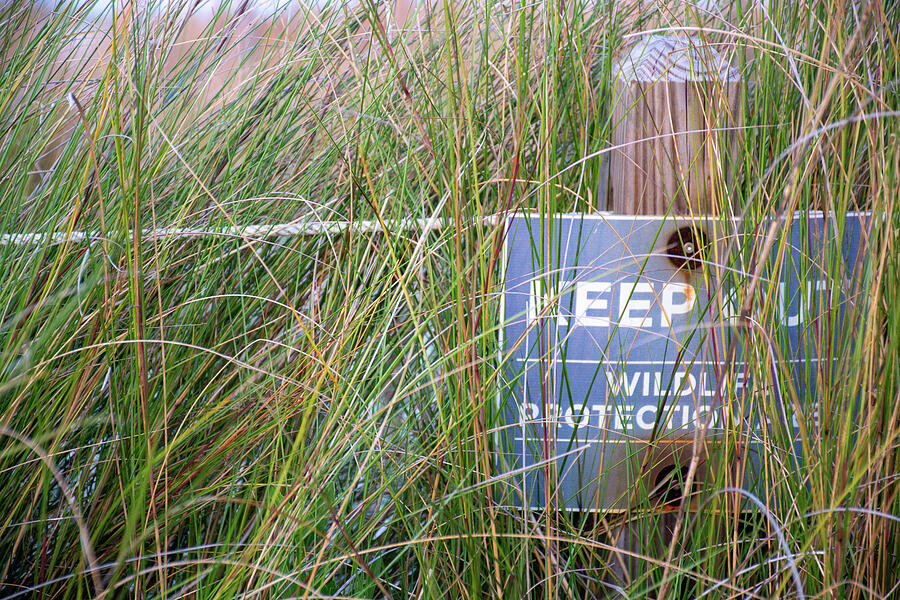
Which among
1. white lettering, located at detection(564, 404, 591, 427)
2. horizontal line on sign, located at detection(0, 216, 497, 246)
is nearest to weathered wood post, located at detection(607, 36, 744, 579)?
white lettering, located at detection(564, 404, 591, 427)

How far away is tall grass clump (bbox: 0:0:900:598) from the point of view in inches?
31.4

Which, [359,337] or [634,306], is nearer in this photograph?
[634,306]

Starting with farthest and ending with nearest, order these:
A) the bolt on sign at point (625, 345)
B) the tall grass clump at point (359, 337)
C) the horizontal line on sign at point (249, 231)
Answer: the horizontal line on sign at point (249, 231)
the bolt on sign at point (625, 345)
the tall grass clump at point (359, 337)

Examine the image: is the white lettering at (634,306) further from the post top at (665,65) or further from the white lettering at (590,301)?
the post top at (665,65)

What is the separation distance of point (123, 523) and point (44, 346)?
33 cm

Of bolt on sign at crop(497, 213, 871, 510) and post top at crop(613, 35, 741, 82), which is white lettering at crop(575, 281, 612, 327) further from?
post top at crop(613, 35, 741, 82)

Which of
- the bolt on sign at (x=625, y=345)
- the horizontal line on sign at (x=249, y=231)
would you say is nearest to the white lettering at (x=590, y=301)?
the bolt on sign at (x=625, y=345)

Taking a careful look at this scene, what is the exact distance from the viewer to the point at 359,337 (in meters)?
1.13

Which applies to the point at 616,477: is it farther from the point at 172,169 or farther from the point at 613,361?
the point at 172,169

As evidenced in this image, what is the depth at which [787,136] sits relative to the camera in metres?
1.04

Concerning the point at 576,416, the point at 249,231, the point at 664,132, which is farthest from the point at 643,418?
the point at 249,231

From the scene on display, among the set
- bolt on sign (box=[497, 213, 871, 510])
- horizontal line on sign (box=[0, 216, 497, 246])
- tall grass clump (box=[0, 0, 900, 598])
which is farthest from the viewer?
horizontal line on sign (box=[0, 216, 497, 246])

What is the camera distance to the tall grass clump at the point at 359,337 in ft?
2.61

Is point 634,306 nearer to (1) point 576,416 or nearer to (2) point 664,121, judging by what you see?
(1) point 576,416
